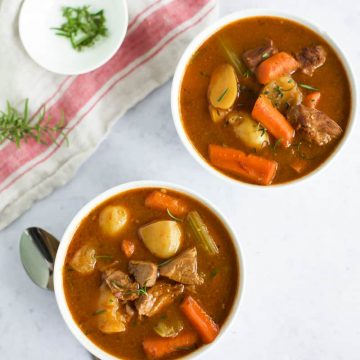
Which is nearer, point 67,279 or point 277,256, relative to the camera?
point 67,279

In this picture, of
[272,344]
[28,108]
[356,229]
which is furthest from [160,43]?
[272,344]

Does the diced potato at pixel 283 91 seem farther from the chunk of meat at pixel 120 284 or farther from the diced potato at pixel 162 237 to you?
the chunk of meat at pixel 120 284

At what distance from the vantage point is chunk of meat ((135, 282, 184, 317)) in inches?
123

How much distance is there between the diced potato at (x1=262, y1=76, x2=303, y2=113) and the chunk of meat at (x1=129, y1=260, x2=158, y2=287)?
3.53ft

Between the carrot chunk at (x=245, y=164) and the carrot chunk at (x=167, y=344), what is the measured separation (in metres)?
0.89

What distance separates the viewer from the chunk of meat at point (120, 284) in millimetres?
3098

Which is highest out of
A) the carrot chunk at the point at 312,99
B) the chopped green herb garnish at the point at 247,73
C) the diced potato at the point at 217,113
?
the chopped green herb garnish at the point at 247,73

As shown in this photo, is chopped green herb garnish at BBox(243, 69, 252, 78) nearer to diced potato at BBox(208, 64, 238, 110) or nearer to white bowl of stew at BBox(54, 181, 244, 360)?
diced potato at BBox(208, 64, 238, 110)

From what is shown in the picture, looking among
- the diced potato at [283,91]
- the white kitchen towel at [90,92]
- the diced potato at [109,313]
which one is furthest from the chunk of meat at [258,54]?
the diced potato at [109,313]

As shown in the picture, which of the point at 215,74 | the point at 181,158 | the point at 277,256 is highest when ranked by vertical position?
the point at 215,74

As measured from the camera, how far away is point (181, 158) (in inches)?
142

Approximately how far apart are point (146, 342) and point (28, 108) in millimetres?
1508

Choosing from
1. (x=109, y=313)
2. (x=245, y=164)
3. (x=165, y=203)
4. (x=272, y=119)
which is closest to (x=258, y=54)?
(x=272, y=119)

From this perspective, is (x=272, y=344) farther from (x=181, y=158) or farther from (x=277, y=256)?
(x=181, y=158)
